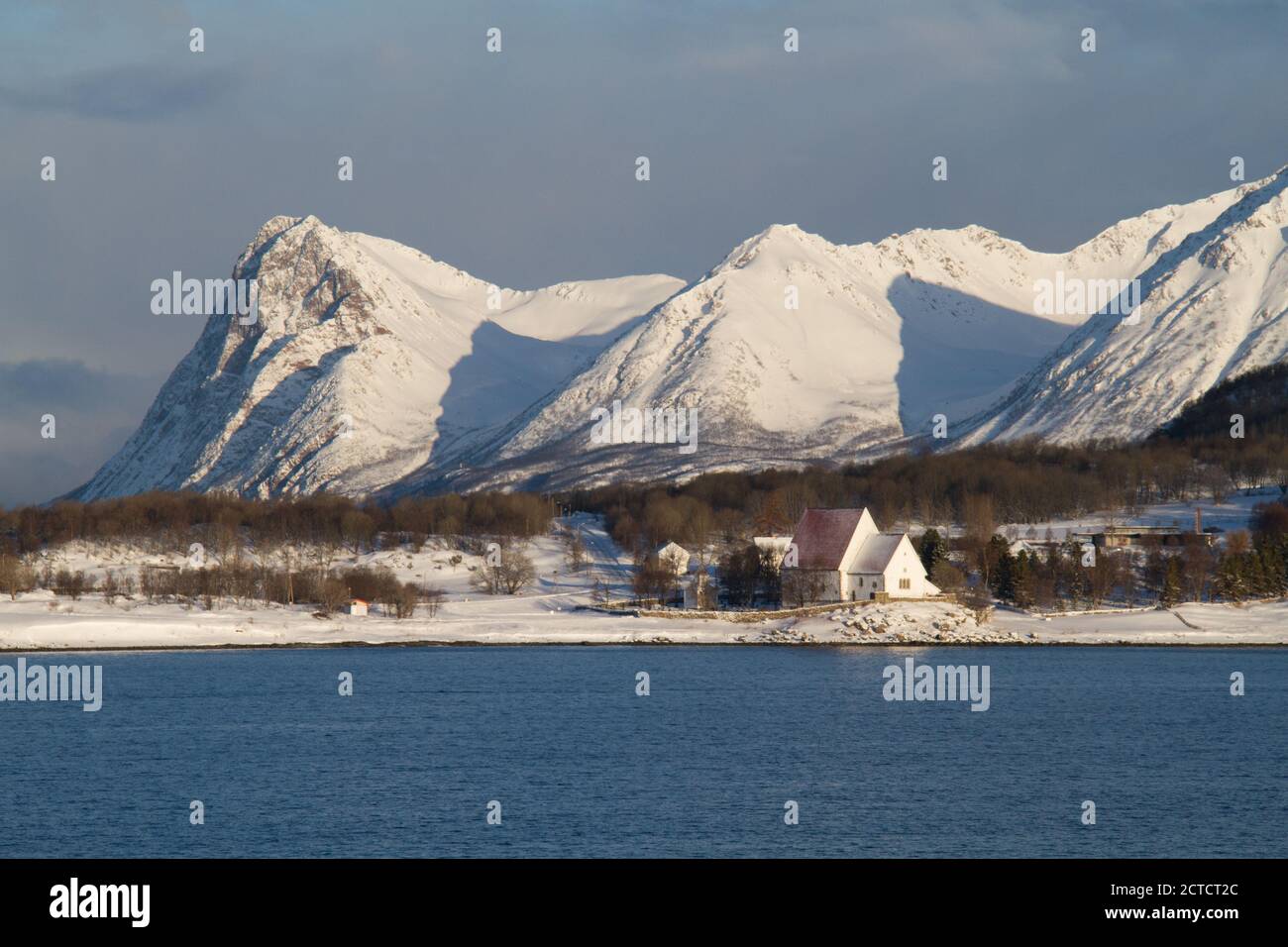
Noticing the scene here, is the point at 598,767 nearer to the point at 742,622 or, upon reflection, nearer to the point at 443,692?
the point at 443,692

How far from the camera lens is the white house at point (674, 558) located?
12294 centimetres

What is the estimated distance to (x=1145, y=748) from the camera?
178ft

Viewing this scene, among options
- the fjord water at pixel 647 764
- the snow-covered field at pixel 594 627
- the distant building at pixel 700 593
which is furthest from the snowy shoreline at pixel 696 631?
the fjord water at pixel 647 764

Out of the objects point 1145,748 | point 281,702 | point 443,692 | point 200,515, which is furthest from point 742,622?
point 200,515

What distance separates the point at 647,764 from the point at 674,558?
7510cm

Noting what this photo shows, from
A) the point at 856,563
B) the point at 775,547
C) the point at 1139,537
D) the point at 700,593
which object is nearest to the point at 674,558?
the point at 775,547

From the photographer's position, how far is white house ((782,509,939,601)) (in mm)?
102438

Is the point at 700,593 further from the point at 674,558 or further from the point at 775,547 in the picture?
the point at 674,558

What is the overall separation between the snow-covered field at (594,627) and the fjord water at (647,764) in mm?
13703

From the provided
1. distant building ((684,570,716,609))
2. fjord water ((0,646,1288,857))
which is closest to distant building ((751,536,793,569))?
distant building ((684,570,716,609))

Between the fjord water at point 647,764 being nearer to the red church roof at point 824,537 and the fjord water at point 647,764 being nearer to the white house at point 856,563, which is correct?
the white house at point 856,563

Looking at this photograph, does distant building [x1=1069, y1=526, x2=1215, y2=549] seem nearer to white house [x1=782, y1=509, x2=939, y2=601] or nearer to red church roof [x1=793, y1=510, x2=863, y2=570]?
white house [x1=782, y1=509, x2=939, y2=601]

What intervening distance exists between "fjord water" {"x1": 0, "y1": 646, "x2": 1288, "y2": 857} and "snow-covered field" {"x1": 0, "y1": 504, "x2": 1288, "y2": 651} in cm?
1370
